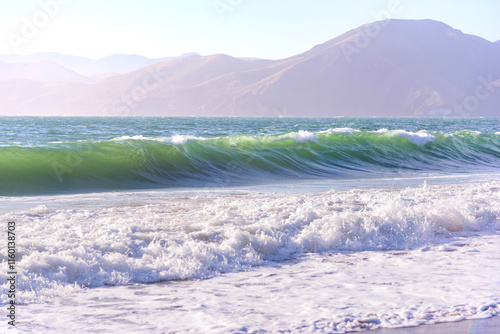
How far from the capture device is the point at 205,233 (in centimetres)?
643

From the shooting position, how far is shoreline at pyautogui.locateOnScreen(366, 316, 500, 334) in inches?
151

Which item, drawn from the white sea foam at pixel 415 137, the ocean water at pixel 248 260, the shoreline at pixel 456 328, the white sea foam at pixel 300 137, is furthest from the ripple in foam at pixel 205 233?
the white sea foam at pixel 415 137

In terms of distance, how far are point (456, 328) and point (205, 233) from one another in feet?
10.9

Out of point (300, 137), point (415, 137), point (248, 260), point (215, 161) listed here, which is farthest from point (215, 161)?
point (415, 137)

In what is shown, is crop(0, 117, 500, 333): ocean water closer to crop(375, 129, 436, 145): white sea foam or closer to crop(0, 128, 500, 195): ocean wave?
crop(0, 128, 500, 195): ocean wave

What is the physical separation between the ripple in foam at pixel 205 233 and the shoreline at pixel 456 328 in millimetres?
2071

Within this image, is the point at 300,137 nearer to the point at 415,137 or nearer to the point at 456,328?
the point at 415,137

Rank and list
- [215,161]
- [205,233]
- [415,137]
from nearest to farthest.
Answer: [205,233] → [215,161] → [415,137]

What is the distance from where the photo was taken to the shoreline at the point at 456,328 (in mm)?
3848

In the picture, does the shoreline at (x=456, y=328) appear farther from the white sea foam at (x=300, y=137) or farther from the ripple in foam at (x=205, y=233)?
the white sea foam at (x=300, y=137)

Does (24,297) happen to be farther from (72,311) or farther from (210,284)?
(210,284)

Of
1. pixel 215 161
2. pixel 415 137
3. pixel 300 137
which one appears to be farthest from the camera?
pixel 415 137

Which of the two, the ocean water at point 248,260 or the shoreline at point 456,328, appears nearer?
the shoreline at point 456,328

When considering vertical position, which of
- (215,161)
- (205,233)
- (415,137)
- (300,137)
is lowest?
(205,233)
